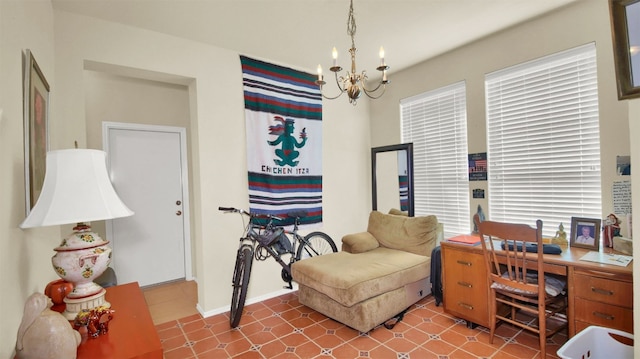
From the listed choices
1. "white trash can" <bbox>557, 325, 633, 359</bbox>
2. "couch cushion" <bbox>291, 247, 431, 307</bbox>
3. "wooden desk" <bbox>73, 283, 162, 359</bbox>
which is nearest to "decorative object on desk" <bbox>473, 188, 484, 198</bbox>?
"couch cushion" <bbox>291, 247, 431, 307</bbox>

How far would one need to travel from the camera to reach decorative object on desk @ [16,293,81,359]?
963 millimetres

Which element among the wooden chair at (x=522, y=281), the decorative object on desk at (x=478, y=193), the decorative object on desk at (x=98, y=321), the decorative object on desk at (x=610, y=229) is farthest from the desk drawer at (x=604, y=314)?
the decorative object on desk at (x=98, y=321)

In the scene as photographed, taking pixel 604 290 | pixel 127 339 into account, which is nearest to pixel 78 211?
pixel 127 339

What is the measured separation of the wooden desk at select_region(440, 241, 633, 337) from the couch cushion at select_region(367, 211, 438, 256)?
0.51 meters

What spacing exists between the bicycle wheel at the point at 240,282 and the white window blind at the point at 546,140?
7.98ft

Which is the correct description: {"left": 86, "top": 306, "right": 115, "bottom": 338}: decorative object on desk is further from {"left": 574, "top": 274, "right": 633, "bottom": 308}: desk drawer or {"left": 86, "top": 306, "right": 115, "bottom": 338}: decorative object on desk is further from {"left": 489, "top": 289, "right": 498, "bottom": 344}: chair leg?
{"left": 574, "top": 274, "right": 633, "bottom": 308}: desk drawer

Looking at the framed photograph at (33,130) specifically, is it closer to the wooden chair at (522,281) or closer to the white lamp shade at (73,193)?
the white lamp shade at (73,193)

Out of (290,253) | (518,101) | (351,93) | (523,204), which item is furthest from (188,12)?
(523,204)

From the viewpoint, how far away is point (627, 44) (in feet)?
4.69

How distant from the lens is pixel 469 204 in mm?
3256

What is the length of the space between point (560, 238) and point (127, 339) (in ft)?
9.71

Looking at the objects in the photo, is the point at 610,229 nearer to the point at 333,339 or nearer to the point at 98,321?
the point at 333,339

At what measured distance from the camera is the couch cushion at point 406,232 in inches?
123

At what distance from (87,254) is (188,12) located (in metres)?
1.97
